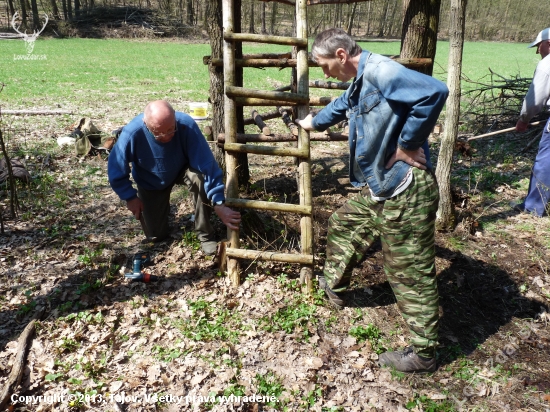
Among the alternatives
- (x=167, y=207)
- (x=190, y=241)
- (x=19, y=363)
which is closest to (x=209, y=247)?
(x=190, y=241)

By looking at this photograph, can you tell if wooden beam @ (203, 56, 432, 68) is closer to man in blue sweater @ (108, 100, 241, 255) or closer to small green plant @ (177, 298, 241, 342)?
man in blue sweater @ (108, 100, 241, 255)

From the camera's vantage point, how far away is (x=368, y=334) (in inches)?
135

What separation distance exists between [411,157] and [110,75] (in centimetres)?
1599

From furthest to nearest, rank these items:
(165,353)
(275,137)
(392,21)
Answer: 1. (392,21)
2. (275,137)
3. (165,353)

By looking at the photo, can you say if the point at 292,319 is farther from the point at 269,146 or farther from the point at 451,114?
the point at 451,114

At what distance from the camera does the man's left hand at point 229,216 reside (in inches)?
147

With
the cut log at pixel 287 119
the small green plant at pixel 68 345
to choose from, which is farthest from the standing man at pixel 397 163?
the small green plant at pixel 68 345

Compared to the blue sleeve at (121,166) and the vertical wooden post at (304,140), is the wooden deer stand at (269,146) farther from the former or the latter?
the blue sleeve at (121,166)

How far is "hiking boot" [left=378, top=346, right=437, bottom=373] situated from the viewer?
3.09 m

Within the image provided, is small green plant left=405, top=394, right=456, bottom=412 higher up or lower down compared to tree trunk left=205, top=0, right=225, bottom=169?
lower down

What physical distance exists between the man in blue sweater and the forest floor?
41 cm

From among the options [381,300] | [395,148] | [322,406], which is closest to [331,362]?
[322,406]

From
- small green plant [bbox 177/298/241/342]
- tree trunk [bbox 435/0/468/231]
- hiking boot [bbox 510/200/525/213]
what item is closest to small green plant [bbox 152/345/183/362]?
small green plant [bbox 177/298/241/342]

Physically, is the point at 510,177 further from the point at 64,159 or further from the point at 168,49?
the point at 168,49
